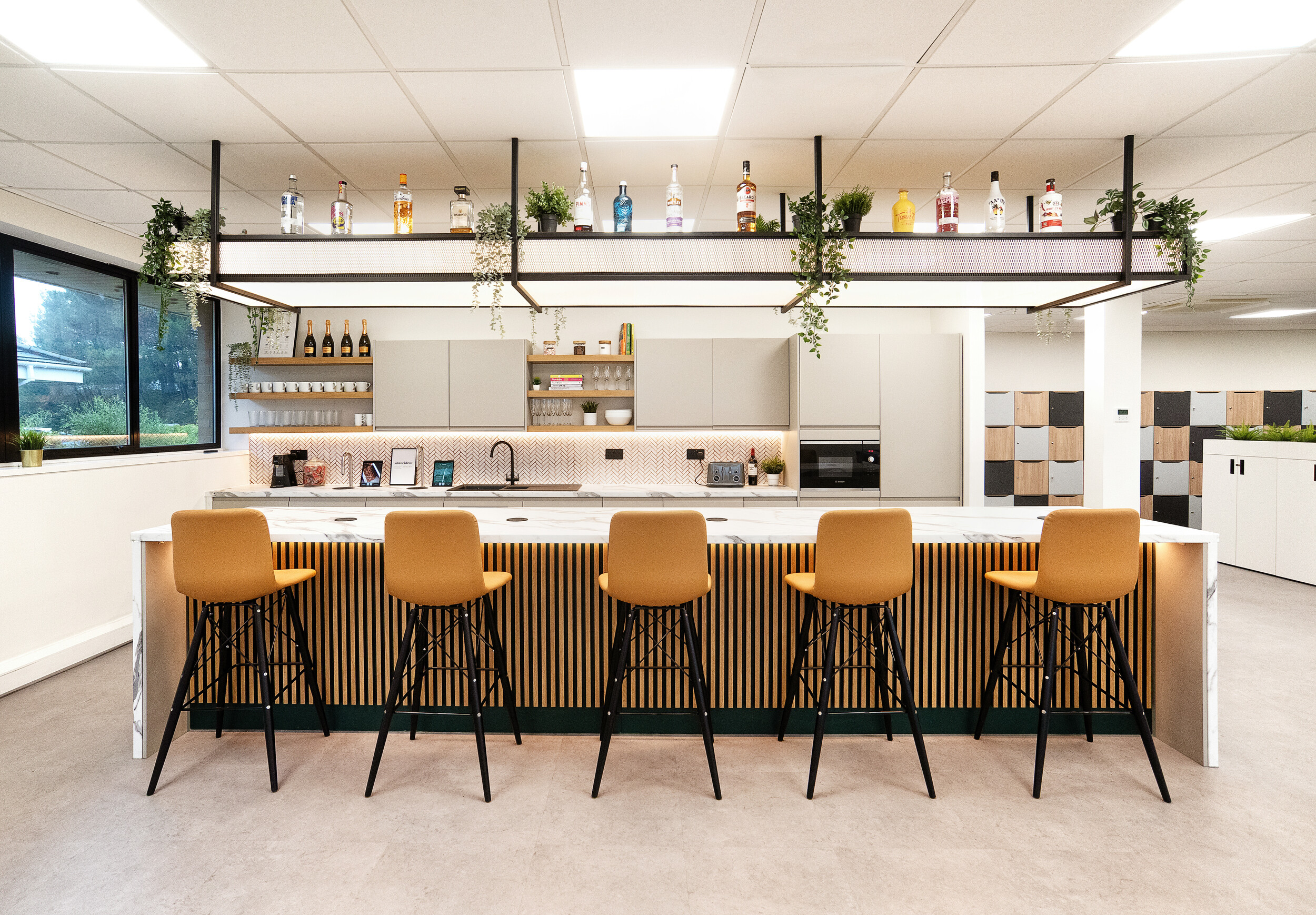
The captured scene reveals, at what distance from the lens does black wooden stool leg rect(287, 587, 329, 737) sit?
9.70 feet

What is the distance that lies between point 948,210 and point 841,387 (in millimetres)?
2178

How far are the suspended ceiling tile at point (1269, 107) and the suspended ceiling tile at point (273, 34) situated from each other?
347cm

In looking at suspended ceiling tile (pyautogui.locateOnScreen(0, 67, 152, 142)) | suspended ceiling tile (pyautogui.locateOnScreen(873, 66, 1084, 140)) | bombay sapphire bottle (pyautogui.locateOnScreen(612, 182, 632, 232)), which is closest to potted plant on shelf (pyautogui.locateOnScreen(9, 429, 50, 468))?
suspended ceiling tile (pyautogui.locateOnScreen(0, 67, 152, 142))

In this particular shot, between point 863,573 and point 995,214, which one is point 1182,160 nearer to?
point 995,214

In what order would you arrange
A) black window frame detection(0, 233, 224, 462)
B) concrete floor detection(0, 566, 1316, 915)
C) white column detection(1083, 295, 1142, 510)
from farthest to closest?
A: white column detection(1083, 295, 1142, 510), black window frame detection(0, 233, 224, 462), concrete floor detection(0, 566, 1316, 915)

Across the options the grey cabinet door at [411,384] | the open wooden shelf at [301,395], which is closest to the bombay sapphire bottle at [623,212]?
the grey cabinet door at [411,384]

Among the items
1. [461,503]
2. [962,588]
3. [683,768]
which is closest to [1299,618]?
[962,588]

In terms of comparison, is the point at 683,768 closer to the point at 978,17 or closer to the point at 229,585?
the point at 229,585

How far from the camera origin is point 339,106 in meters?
2.82

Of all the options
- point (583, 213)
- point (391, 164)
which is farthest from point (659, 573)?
point (391, 164)

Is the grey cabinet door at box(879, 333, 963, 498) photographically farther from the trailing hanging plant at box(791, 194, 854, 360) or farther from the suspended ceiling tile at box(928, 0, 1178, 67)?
the suspended ceiling tile at box(928, 0, 1178, 67)

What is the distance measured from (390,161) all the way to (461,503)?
269 cm

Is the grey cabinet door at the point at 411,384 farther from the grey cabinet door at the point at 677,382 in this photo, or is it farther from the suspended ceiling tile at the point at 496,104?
the suspended ceiling tile at the point at 496,104

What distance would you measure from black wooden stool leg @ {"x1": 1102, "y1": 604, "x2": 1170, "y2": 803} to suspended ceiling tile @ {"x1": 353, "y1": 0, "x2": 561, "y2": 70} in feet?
9.90
